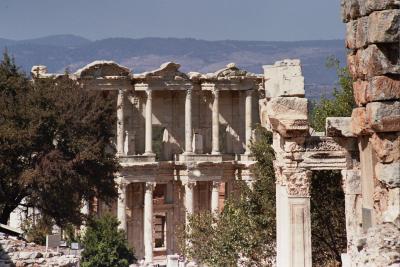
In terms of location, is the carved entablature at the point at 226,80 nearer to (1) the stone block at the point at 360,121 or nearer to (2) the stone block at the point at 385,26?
(1) the stone block at the point at 360,121

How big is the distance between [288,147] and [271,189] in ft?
29.6

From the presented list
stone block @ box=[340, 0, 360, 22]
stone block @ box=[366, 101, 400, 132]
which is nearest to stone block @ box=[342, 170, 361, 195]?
stone block @ box=[340, 0, 360, 22]

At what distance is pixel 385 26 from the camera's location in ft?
41.3

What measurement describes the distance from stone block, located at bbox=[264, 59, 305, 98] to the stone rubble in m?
9.36

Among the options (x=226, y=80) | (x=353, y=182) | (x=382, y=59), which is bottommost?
(x=353, y=182)

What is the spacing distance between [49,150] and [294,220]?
17915mm

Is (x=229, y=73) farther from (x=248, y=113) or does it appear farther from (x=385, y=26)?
(x=385, y=26)

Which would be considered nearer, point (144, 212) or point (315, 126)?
point (315, 126)

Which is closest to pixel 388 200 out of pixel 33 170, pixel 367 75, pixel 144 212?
pixel 367 75

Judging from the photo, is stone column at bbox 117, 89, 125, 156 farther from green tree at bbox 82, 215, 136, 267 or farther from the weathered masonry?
green tree at bbox 82, 215, 136, 267

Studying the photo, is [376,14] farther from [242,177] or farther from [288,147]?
[242,177]

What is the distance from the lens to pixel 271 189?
29219 mm

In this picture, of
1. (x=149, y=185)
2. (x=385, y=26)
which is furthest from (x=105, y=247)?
(x=385, y=26)

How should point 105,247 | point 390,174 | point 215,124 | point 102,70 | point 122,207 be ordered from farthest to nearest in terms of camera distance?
1. point 215,124
2. point 102,70
3. point 122,207
4. point 105,247
5. point 390,174
